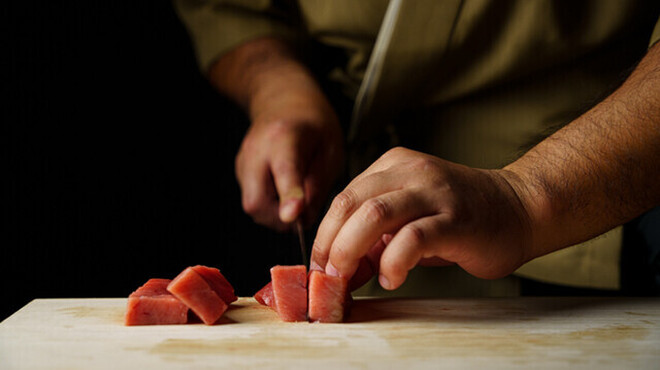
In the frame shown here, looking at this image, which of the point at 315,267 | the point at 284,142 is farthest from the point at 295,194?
the point at 315,267

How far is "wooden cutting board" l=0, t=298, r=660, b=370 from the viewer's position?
97 centimetres

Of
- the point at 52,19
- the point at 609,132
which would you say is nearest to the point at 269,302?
the point at 609,132

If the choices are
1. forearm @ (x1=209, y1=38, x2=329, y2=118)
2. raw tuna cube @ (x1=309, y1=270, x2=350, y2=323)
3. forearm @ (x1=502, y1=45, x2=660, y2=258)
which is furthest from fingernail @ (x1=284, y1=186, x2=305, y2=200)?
forearm @ (x1=502, y1=45, x2=660, y2=258)

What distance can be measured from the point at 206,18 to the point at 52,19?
0.56 meters

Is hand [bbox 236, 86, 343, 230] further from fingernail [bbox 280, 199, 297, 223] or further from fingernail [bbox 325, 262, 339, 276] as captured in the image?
fingernail [bbox 325, 262, 339, 276]

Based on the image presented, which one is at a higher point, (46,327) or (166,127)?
(166,127)

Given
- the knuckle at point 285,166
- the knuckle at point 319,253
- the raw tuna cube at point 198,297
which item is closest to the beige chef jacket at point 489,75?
the knuckle at point 285,166

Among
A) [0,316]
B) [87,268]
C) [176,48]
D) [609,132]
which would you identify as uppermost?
[176,48]

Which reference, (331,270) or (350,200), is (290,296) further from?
(350,200)

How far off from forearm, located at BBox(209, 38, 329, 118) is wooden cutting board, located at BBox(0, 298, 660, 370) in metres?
0.85

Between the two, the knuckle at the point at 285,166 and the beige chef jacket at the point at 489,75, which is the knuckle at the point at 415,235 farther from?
the beige chef jacket at the point at 489,75

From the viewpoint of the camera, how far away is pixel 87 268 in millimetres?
2271

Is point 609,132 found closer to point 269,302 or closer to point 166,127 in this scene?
point 269,302

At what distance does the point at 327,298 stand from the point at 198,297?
0.84 ft
